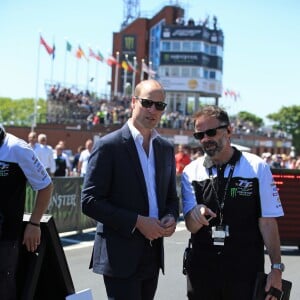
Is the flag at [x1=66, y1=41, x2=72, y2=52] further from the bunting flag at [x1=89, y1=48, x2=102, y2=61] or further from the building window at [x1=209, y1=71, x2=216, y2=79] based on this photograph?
the building window at [x1=209, y1=71, x2=216, y2=79]

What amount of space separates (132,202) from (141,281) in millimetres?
484

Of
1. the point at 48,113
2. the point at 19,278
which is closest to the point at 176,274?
the point at 19,278

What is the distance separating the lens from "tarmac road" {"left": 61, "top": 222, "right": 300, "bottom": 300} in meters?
8.08

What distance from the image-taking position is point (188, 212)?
403 cm

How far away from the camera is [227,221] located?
12.9ft

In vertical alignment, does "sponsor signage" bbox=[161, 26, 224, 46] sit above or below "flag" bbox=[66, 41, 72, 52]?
above

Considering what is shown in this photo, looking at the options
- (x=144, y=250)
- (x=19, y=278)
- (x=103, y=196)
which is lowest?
(x=19, y=278)

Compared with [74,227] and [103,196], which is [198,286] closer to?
[103,196]

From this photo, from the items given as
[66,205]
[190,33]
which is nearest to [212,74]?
[190,33]

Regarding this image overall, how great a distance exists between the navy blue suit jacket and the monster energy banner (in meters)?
8.60

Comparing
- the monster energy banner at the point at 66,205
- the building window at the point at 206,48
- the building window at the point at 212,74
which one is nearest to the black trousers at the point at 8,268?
the monster energy banner at the point at 66,205

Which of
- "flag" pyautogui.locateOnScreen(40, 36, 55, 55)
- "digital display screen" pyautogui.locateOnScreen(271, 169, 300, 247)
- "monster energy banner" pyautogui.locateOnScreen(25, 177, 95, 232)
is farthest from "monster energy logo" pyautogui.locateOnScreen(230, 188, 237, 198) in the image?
"flag" pyautogui.locateOnScreen(40, 36, 55, 55)

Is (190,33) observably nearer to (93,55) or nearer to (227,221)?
(93,55)

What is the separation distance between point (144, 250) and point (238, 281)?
0.59 m
